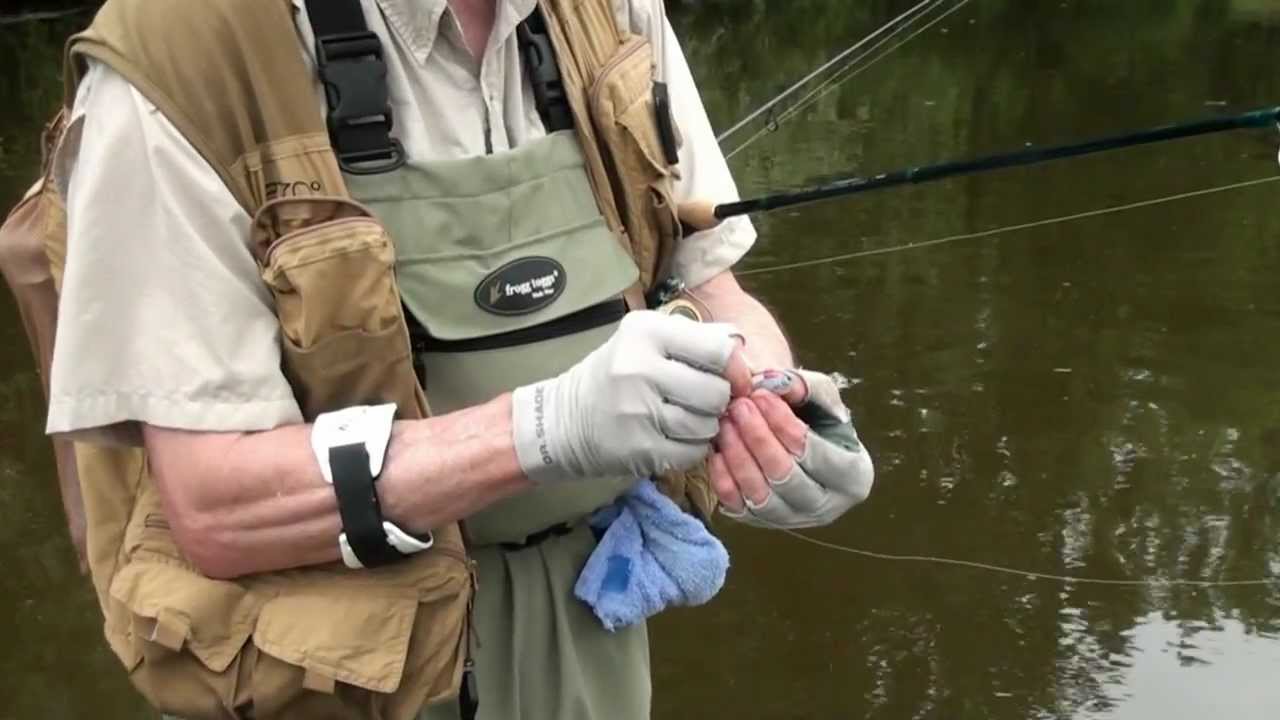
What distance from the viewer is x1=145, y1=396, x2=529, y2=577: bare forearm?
1.69 m

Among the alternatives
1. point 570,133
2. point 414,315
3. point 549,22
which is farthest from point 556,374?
point 549,22

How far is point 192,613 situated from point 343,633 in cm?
17

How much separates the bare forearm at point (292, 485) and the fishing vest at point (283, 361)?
0.06 m

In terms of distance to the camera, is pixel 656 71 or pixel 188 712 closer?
pixel 188 712

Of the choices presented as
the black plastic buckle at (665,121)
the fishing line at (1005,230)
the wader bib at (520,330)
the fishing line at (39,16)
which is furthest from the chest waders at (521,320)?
the fishing line at (39,16)

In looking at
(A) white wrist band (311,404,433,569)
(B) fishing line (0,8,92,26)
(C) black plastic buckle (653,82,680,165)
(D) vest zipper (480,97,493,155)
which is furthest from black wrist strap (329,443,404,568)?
(B) fishing line (0,8,92,26)

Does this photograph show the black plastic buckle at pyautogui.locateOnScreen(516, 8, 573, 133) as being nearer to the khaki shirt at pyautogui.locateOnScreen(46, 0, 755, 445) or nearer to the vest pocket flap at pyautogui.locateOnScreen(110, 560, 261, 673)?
the khaki shirt at pyautogui.locateOnScreen(46, 0, 755, 445)

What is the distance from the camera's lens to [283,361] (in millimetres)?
1755

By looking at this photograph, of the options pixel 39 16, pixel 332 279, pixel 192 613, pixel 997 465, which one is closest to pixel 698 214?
pixel 332 279

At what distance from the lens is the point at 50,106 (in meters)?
12.1

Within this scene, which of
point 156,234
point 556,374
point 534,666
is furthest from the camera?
point 534,666

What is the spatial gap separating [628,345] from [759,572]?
10.5 ft

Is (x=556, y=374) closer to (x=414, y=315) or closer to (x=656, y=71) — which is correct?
(x=414, y=315)

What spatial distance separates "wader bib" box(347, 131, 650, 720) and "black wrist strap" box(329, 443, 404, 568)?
0.74 ft
